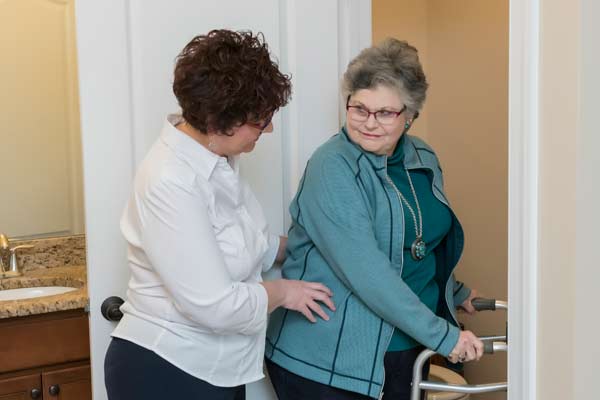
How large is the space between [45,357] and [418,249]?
1220 millimetres

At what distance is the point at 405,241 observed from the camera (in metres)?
1.59

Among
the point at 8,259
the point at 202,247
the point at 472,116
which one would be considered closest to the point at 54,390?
the point at 8,259

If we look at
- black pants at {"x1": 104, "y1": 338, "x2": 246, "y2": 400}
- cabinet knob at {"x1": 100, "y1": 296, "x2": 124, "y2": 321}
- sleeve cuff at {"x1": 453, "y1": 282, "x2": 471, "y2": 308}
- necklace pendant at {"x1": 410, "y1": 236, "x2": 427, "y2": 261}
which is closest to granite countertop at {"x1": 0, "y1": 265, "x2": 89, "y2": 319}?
cabinet knob at {"x1": 100, "y1": 296, "x2": 124, "y2": 321}

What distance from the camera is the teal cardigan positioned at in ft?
4.79

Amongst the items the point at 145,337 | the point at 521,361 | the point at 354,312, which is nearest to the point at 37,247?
the point at 145,337

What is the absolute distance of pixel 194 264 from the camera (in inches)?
50.4

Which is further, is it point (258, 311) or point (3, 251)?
point (3, 251)

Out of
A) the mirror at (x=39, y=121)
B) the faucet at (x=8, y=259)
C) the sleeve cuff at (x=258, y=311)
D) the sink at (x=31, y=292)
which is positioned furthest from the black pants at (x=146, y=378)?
the mirror at (x=39, y=121)

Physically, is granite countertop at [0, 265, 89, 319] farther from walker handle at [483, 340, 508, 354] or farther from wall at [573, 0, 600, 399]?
wall at [573, 0, 600, 399]

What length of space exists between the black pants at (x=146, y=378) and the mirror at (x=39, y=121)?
53.8 inches

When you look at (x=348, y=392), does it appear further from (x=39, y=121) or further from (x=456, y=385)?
(x=39, y=121)

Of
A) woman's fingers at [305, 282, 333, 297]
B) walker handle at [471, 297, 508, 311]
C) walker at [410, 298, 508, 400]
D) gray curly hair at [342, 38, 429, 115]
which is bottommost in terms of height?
walker at [410, 298, 508, 400]

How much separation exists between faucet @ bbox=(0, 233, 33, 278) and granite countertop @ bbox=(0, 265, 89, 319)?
1.6 inches

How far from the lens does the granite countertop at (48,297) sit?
6.61ft
